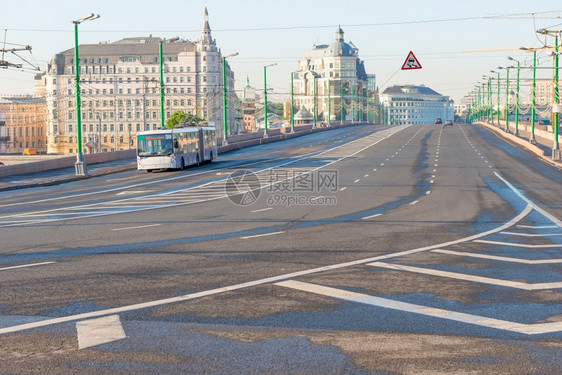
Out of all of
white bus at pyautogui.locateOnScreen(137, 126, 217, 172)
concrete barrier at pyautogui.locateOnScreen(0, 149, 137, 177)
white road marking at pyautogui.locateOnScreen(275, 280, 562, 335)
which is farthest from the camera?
white bus at pyautogui.locateOnScreen(137, 126, 217, 172)

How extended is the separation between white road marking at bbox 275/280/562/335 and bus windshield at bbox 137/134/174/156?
1464 inches

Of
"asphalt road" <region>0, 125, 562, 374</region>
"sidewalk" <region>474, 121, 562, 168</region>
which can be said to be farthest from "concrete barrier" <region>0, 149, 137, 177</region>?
"sidewalk" <region>474, 121, 562, 168</region>

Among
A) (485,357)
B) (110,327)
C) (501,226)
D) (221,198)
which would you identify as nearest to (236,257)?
(110,327)

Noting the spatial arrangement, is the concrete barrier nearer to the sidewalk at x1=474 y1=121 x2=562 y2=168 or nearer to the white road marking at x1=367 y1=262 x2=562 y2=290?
the sidewalk at x1=474 y1=121 x2=562 y2=168

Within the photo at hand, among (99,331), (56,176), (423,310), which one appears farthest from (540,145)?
(99,331)

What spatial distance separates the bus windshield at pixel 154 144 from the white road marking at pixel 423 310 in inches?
1464

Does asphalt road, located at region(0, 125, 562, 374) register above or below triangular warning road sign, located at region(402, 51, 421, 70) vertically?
below

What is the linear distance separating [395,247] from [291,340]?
25.9ft

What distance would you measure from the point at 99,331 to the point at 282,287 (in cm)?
328

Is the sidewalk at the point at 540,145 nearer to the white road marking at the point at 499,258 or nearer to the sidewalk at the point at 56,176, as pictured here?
the sidewalk at the point at 56,176

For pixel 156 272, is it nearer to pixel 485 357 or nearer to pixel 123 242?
pixel 123 242

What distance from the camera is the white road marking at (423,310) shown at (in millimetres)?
8766

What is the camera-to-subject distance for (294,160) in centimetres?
5703

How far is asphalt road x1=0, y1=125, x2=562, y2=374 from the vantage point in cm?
767
